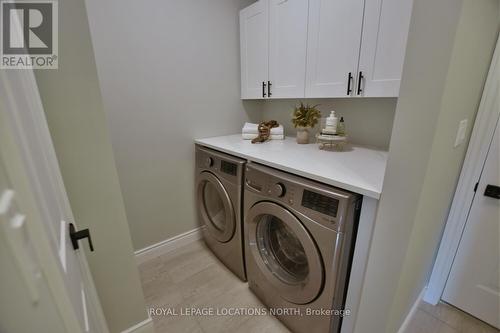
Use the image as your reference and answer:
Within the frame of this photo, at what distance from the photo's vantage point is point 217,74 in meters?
1.96

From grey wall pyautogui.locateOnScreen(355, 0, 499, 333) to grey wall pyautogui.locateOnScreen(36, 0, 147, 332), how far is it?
1114 millimetres

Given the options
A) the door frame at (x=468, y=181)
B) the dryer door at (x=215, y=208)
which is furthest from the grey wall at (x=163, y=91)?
the door frame at (x=468, y=181)

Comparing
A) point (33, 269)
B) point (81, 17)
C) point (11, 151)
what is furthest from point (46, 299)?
point (81, 17)

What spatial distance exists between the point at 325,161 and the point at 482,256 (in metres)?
1.12

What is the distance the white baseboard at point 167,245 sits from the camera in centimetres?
189

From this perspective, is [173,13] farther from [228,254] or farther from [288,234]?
[228,254]

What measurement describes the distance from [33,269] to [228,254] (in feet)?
5.20

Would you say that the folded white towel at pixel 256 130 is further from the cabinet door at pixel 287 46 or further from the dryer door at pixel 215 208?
the dryer door at pixel 215 208

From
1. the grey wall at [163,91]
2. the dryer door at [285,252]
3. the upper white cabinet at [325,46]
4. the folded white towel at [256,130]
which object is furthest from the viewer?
the folded white towel at [256,130]

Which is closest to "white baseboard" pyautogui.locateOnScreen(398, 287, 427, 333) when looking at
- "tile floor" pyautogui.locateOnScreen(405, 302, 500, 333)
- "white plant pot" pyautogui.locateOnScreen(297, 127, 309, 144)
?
"tile floor" pyautogui.locateOnScreen(405, 302, 500, 333)

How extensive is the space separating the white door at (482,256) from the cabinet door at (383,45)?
1.78ft

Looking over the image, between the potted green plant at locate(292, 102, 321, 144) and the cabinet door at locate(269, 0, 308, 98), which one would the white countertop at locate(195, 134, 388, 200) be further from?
the cabinet door at locate(269, 0, 308, 98)

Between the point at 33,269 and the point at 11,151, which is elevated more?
the point at 11,151

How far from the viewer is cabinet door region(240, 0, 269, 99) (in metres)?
1.74
